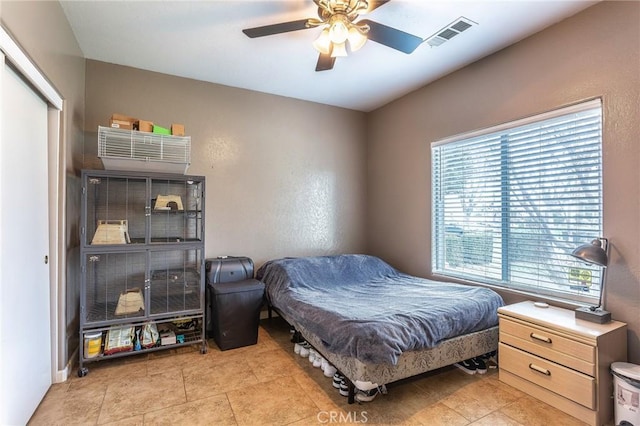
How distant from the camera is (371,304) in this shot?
254cm

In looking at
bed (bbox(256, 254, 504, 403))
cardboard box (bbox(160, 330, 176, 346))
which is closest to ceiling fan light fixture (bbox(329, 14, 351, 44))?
bed (bbox(256, 254, 504, 403))

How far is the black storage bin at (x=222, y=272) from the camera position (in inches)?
122

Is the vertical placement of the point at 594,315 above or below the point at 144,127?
below

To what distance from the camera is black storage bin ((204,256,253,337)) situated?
3096 millimetres

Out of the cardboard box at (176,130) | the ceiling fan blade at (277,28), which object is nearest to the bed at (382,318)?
the cardboard box at (176,130)

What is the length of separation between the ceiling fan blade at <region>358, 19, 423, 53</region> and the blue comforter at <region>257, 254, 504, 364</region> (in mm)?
1910

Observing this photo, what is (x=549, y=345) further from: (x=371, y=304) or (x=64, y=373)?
(x=64, y=373)

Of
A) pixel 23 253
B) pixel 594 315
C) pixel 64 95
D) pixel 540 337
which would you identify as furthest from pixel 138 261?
pixel 594 315

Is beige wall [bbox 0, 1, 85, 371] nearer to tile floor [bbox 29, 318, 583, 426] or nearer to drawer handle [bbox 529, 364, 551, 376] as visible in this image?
tile floor [bbox 29, 318, 583, 426]

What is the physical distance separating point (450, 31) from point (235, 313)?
3.05 metres

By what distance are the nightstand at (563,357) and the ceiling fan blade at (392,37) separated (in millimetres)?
2086

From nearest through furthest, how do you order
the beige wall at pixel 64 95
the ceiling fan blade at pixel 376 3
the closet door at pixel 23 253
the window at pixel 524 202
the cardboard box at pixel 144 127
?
the closet door at pixel 23 253, the beige wall at pixel 64 95, the ceiling fan blade at pixel 376 3, the window at pixel 524 202, the cardboard box at pixel 144 127

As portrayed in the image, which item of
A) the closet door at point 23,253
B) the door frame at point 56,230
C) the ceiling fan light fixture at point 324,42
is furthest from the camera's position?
the door frame at point 56,230

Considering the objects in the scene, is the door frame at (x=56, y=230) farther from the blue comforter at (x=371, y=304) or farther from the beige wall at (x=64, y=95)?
the blue comforter at (x=371, y=304)
